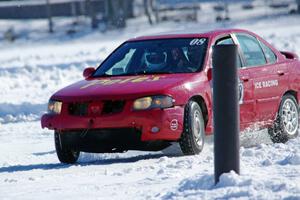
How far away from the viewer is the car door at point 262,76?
10500 millimetres

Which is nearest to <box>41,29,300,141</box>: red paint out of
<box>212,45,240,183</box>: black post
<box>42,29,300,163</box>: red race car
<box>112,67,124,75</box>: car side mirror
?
<box>42,29,300,163</box>: red race car

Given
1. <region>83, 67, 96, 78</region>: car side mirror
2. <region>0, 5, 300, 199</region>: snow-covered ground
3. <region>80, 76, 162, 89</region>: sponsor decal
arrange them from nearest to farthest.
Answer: <region>0, 5, 300, 199</region>: snow-covered ground < <region>80, 76, 162, 89</region>: sponsor decal < <region>83, 67, 96, 78</region>: car side mirror

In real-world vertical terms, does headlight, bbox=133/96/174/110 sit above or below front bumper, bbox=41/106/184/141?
above

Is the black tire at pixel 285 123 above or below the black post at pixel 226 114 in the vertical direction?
below

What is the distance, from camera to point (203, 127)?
975cm

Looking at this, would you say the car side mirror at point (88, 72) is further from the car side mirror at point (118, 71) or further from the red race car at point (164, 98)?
the car side mirror at point (118, 71)

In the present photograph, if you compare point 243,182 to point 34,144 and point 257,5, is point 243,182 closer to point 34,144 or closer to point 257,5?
point 34,144

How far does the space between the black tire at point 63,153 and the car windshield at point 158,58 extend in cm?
106

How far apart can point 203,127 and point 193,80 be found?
0.46m

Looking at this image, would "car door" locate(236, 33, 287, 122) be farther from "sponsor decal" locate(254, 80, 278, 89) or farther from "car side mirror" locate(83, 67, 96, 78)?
"car side mirror" locate(83, 67, 96, 78)

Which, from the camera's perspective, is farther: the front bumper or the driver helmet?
the driver helmet

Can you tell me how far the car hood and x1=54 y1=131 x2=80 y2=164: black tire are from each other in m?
0.41

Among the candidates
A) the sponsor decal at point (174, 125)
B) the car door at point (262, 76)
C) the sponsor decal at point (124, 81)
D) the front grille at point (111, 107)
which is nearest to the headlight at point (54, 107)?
the sponsor decal at point (124, 81)

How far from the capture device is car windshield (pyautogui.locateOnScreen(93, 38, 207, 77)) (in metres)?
10.2
